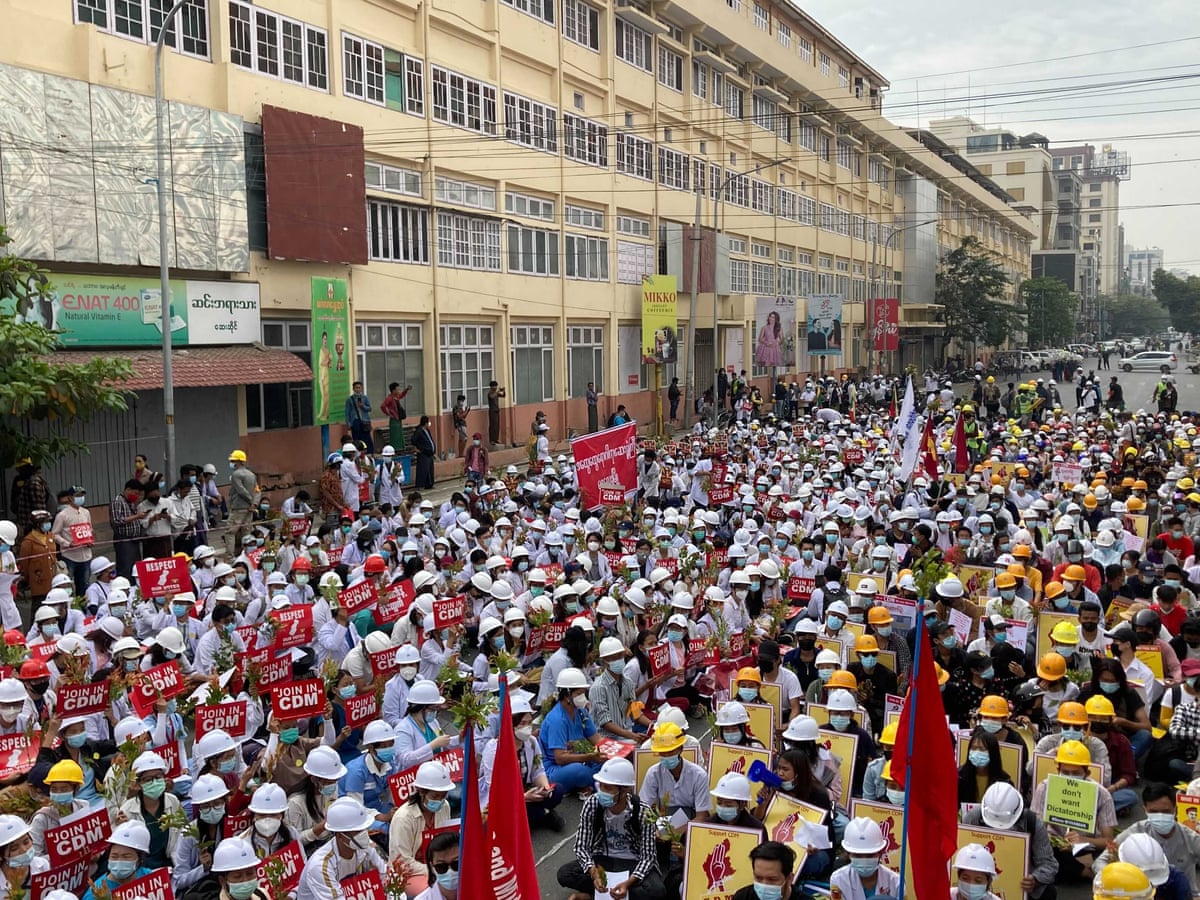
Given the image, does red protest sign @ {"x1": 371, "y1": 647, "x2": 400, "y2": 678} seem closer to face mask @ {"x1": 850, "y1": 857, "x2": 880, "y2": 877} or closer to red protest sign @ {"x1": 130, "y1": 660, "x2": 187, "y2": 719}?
red protest sign @ {"x1": 130, "y1": 660, "x2": 187, "y2": 719}

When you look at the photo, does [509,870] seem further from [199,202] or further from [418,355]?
[418,355]

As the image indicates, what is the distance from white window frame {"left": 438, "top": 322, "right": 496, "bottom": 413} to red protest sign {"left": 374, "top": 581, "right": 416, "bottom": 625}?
1620 centimetres

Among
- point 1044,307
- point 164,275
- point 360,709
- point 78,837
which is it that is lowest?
point 78,837

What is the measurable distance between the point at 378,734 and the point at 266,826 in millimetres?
1284

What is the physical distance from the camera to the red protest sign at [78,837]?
6.86m

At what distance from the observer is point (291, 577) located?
1367 centimetres

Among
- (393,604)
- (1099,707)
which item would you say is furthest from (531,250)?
(1099,707)

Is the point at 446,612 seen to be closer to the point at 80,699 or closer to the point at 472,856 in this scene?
the point at 80,699

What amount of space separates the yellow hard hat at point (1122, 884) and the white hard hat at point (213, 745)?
5567 mm

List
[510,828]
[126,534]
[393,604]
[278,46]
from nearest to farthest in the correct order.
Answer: [510,828]
[393,604]
[126,534]
[278,46]

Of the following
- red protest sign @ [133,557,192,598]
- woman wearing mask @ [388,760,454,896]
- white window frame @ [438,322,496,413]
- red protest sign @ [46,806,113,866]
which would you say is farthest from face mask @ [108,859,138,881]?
white window frame @ [438,322,496,413]

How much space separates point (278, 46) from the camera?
22516mm

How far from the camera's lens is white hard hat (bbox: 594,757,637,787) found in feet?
24.4

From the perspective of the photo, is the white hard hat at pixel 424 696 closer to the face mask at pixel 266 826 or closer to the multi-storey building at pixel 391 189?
the face mask at pixel 266 826
